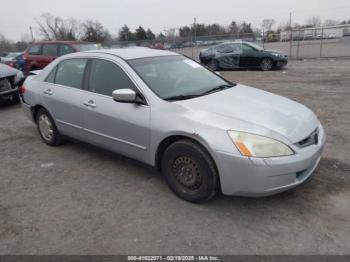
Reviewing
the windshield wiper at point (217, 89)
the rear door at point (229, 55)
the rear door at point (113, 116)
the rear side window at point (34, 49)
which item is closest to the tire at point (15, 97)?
the rear side window at point (34, 49)

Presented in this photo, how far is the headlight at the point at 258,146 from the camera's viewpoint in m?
3.12

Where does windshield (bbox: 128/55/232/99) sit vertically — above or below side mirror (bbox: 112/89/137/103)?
above

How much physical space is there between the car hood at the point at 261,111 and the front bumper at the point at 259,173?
242mm

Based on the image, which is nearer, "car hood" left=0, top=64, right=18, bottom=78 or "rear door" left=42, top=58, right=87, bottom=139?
"rear door" left=42, top=58, right=87, bottom=139

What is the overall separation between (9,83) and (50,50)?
390 cm

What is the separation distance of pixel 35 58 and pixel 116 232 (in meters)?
10.8

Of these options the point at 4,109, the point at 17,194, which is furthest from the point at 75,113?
the point at 4,109

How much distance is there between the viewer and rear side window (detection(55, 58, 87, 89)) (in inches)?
186

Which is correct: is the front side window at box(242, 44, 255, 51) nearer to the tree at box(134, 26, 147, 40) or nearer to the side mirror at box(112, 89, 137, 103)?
the side mirror at box(112, 89, 137, 103)

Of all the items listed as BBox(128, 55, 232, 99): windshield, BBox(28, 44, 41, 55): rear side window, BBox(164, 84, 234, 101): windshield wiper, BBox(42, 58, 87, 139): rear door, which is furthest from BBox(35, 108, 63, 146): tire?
BBox(28, 44, 41, 55): rear side window

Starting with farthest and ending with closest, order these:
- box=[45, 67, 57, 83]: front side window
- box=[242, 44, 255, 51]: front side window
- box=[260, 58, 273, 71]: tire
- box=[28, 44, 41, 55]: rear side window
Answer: box=[242, 44, 255, 51]: front side window
box=[260, 58, 273, 71]: tire
box=[28, 44, 41, 55]: rear side window
box=[45, 67, 57, 83]: front side window

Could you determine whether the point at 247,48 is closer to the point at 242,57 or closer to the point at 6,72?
the point at 242,57

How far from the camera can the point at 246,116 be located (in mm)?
3449

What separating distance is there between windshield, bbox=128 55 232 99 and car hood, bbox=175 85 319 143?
10.4 inches
